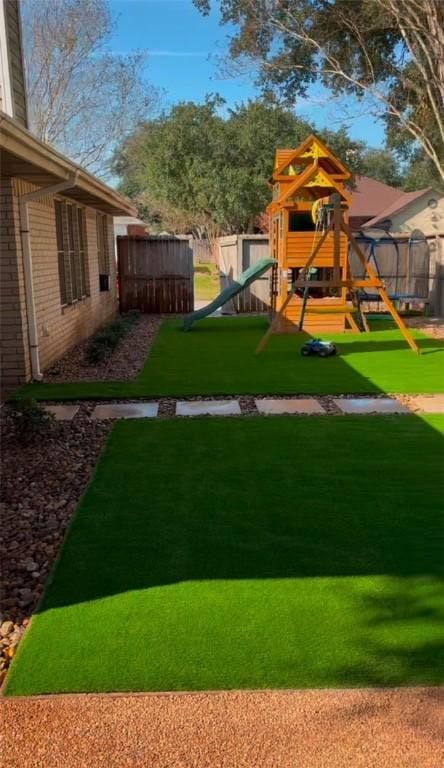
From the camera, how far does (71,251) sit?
11031mm

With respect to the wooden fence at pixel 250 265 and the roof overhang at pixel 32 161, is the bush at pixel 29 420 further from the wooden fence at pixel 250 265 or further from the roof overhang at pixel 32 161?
the wooden fence at pixel 250 265

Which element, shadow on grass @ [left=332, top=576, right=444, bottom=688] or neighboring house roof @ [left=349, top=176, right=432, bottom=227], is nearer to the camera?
shadow on grass @ [left=332, top=576, right=444, bottom=688]

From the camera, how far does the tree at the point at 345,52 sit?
1342cm

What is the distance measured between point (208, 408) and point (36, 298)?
116 inches

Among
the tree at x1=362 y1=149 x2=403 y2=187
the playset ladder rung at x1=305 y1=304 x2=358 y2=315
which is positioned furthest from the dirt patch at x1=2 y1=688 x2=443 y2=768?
the tree at x1=362 y1=149 x2=403 y2=187

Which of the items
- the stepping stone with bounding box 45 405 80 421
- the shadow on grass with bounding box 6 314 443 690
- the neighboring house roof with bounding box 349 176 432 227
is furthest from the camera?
the neighboring house roof with bounding box 349 176 432 227

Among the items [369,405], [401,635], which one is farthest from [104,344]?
[401,635]

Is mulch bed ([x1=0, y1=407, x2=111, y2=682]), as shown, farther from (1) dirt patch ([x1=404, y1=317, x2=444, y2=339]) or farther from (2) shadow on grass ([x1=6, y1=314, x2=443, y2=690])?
(1) dirt patch ([x1=404, y1=317, x2=444, y2=339])

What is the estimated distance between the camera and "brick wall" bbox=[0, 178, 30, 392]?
24.1 feet

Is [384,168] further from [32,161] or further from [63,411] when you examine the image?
[63,411]

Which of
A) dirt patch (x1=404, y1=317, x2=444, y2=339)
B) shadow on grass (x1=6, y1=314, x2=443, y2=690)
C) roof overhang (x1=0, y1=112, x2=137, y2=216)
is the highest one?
roof overhang (x1=0, y1=112, x2=137, y2=216)

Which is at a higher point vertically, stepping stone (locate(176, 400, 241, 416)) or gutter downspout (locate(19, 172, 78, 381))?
gutter downspout (locate(19, 172, 78, 381))

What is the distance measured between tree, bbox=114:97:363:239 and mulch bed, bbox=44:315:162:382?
21060 mm

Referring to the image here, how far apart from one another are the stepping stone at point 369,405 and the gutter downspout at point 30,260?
11.9 ft
